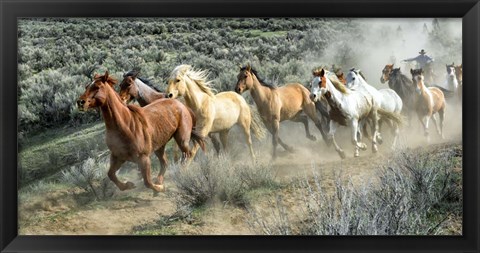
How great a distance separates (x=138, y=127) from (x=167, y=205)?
0.67 m

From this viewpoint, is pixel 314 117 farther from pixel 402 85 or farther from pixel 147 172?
pixel 147 172

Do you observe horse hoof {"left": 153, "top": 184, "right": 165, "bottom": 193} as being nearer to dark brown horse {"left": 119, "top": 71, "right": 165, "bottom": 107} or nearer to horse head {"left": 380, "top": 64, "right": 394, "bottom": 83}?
dark brown horse {"left": 119, "top": 71, "right": 165, "bottom": 107}

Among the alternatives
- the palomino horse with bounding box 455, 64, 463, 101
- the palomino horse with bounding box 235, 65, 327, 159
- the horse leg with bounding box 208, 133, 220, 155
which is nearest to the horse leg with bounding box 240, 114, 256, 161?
the palomino horse with bounding box 235, 65, 327, 159

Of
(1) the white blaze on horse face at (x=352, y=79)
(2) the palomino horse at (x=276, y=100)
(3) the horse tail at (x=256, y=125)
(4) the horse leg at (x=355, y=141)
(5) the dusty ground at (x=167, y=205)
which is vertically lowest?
(5) the dusty ground at (x=167, y=205)

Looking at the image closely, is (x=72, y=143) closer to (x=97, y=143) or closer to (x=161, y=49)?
(x=97, y=143)

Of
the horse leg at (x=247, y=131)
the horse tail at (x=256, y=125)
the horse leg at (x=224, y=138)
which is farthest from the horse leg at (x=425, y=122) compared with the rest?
the horse leg at (x=224, y=138)

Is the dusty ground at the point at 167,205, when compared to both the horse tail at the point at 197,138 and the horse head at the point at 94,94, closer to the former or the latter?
the horse tail at the point at 197,138

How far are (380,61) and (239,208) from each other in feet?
5.40

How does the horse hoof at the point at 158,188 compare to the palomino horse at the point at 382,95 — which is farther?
the palomino horse at the point at 382,95

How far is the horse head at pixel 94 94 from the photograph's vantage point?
5.66 metres

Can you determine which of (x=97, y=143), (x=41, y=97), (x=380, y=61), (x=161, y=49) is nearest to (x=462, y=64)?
(x=380, y=61)

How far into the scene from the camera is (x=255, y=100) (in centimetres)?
584

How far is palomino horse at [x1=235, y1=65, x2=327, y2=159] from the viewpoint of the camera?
5801 millimetres
